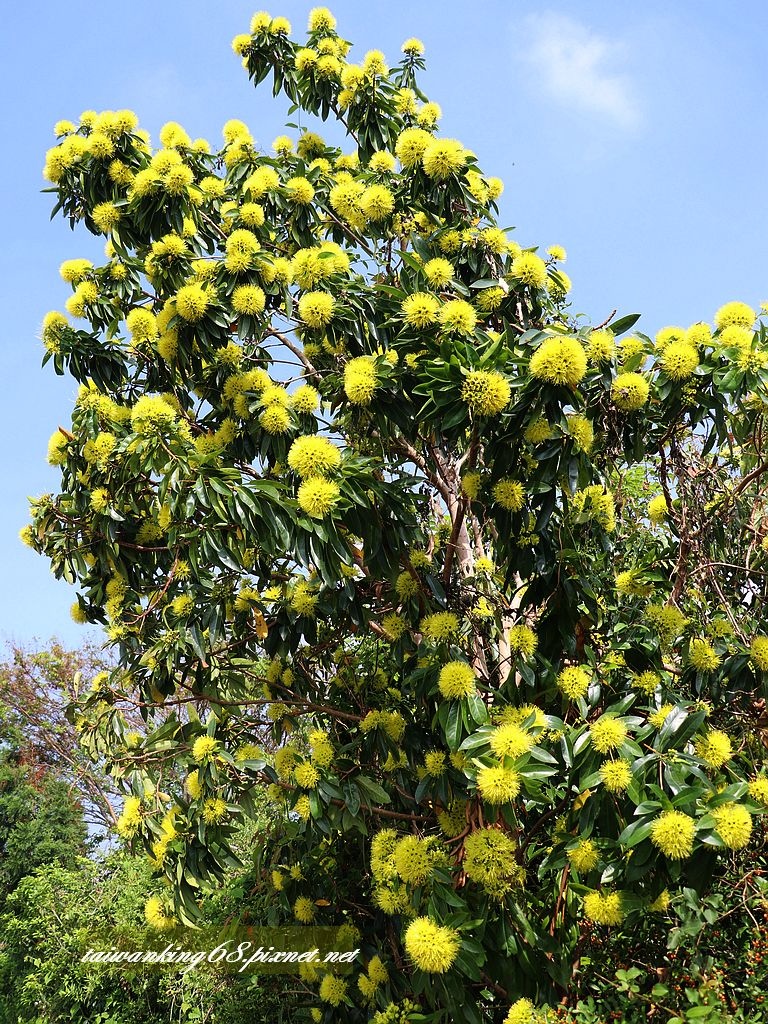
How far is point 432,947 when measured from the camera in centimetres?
311

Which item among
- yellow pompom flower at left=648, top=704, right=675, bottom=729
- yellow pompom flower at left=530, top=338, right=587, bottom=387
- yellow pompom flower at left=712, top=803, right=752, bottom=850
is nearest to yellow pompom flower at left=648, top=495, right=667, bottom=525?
yellow pompom flower at left=648, top=704, right=675, bottom=729

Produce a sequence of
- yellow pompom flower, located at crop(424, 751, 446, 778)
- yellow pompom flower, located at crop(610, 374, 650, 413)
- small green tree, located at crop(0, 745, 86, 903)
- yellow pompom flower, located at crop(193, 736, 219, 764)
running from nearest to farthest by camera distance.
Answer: yellow pompom flower, located at crop(610, 374, 650, 413) < yellow pompom flower, located at crop(424, 751, 446, 778) < yellow pompom flower, located at crop(193, 736, 219, 764) < small green tree, located at crop(0, 745, 86, 903)

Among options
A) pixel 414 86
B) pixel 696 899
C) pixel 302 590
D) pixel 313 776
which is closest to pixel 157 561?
pixel 302 590

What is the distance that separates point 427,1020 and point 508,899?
66 centimetres

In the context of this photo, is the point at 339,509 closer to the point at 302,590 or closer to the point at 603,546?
the point at 302,590

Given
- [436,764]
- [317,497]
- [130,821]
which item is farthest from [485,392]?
[130,821]

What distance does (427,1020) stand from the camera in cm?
363

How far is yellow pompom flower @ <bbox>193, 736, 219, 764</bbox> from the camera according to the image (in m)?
3.96

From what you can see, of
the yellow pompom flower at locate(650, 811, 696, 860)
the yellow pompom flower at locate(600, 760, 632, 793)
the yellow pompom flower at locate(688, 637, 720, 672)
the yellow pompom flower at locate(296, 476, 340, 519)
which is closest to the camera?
the yellow pompom flower at locate(650, 811, 696, 860)

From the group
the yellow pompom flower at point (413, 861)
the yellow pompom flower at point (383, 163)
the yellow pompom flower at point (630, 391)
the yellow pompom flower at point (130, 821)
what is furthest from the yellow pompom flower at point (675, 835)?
the yellow pompom flower at point (383, 163)

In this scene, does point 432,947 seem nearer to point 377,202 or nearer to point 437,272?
point 437,272

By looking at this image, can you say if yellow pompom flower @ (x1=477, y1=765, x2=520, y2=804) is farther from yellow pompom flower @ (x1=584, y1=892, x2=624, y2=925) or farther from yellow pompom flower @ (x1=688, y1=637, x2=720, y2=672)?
yellow pompom flower @ (x1=688, y1=637, x2=720, y2=672)

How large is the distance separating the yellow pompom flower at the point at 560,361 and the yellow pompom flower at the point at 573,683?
115 centimetres

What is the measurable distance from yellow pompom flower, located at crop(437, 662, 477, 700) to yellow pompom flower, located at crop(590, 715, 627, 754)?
46 centimetres
